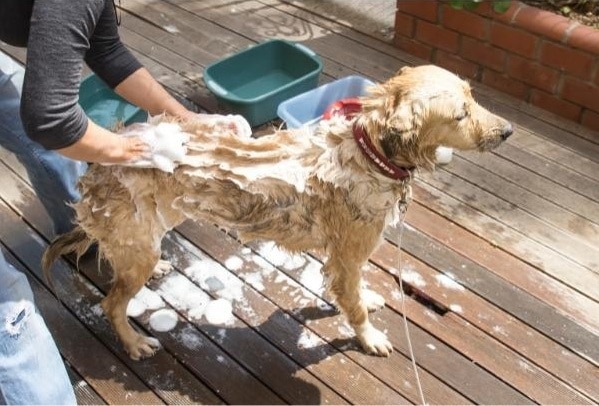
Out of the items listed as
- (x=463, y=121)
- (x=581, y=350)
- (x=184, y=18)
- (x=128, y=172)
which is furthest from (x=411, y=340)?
(x=184, y=18)

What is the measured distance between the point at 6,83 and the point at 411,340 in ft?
6.80

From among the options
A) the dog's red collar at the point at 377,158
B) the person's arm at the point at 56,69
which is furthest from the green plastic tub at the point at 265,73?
the person's arm at the point at 56,69

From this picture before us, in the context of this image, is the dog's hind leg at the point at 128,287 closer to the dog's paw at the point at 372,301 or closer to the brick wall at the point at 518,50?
the dog's paw at the point at 372,301

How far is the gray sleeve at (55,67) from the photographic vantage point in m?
1.82

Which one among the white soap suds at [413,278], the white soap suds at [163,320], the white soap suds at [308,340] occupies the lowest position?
the white soap suds at [163,320]

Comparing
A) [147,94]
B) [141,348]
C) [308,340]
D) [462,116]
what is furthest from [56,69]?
[308,340]

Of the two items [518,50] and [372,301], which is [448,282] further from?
[518,50]

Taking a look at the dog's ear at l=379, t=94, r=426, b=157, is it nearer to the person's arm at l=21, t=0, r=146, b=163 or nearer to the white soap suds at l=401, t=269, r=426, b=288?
the person's arm at l=21, t=0, r=146, b=163

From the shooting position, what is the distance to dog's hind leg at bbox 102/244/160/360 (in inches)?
101

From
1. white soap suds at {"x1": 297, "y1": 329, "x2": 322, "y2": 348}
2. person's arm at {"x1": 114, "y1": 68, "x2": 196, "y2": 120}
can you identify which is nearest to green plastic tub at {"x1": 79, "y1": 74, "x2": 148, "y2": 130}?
person's arm at {"x1": 114, "y1": 68, "x2": 196, "y2": 120}

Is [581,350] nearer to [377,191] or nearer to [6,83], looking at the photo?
[377,191]

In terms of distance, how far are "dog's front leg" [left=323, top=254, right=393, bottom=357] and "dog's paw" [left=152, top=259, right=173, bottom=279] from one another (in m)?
0.97

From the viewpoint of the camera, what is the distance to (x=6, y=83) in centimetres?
266

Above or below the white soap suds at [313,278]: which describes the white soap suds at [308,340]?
below
